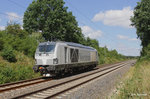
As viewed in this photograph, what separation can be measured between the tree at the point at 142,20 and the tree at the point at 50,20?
39.1ft

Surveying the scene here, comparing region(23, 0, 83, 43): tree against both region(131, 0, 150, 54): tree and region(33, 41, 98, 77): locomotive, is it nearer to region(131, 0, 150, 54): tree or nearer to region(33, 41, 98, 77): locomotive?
region(131, 0, 150, 54): tree

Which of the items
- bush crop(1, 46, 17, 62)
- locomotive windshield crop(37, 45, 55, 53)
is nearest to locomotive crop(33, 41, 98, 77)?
locomotive windshield crop(37, 45, 55, 53)

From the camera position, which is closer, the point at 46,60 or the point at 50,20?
the point at 46,60

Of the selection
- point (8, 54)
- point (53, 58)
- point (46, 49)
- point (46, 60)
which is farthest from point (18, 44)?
point (53, 58)

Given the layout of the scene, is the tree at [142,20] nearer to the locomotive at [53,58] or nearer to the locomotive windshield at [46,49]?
the locomotive at [53,58]

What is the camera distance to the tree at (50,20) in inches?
1258

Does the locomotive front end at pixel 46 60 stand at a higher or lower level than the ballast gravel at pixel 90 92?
higher

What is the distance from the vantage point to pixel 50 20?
31625mm

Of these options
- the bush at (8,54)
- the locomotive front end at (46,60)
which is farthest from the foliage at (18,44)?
the locomotive front end at (46,60)

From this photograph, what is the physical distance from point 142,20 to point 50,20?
16.1 metres

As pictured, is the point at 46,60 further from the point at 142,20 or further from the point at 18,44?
the point at 142,20

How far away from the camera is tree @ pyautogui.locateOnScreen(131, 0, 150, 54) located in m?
28.9

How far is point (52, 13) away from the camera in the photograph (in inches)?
1266

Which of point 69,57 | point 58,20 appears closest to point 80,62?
point 69,57
